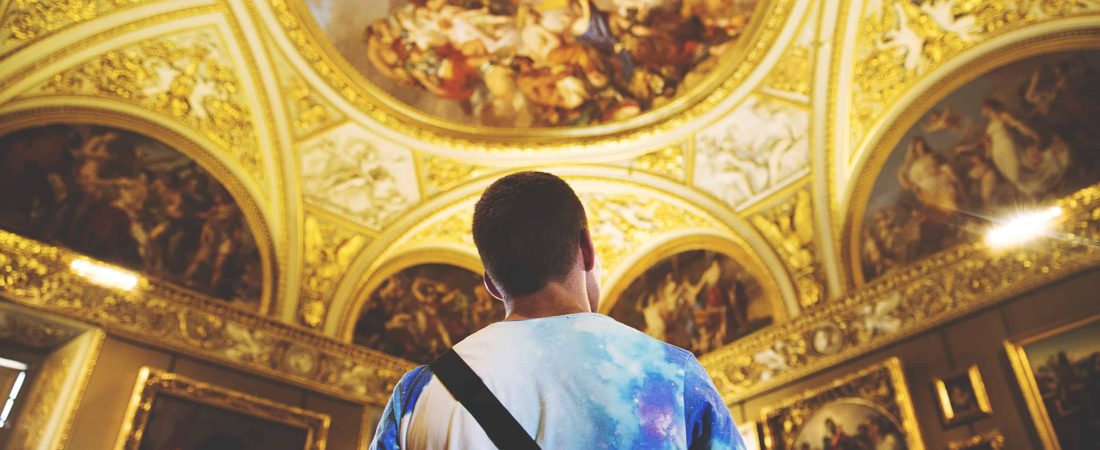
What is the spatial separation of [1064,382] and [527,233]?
740cm

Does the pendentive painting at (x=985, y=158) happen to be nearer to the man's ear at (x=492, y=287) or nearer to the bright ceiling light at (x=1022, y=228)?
the bright ceiling light at (x=1022, y=228)

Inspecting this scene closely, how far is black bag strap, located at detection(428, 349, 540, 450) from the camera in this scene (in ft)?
4.63

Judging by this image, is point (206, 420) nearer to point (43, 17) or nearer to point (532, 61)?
point (43, 17)

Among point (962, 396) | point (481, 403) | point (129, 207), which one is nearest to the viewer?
point (481, 403)

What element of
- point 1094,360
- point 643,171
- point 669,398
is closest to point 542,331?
point 669,398

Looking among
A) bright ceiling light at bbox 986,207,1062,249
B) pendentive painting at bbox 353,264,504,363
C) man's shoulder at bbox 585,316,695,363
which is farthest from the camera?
pendentive painting at bbox 353,264,504,363

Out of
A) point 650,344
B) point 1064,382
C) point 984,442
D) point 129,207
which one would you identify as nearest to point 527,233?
point 650,344

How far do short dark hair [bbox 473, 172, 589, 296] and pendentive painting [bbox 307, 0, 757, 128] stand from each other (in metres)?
8.96

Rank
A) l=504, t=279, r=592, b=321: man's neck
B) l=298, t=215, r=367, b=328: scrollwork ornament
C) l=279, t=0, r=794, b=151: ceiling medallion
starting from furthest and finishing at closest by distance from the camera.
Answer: l=298, t=215, r=367, b=328: scrollwork ornament, l=279, t=0, r=794, b=151: ceiling medallion, l=504, t=279, r=592, b=321: man's neck

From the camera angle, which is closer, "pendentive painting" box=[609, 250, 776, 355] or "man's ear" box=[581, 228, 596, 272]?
"man's ear" box=[581, 228, 596, 272]

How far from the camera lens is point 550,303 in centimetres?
179

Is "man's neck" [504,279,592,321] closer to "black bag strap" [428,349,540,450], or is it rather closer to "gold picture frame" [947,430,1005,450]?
"black bag strap" [428,349,540,450]

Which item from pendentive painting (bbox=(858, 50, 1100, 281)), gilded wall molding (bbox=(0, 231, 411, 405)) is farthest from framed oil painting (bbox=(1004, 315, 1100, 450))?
gilded wall molding (bbox=(0, 231, 411, 405))

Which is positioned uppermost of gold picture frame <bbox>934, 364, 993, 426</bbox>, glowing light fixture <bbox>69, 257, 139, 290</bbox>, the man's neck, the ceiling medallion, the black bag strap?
the ceiling medallion
